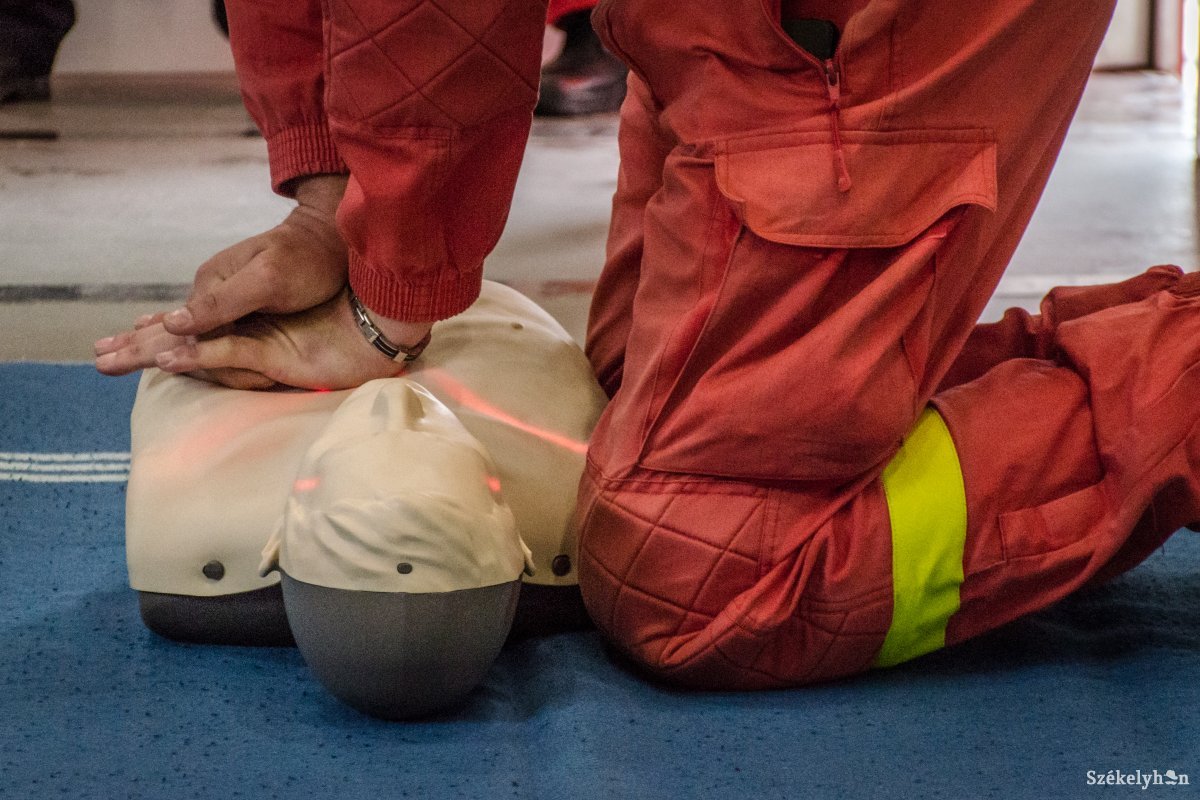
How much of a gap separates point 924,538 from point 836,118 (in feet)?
0.98

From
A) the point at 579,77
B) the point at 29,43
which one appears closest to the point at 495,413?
the point at 579,77

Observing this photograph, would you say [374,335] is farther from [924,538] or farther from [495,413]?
[924,538]

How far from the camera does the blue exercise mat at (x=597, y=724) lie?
0.86 metres

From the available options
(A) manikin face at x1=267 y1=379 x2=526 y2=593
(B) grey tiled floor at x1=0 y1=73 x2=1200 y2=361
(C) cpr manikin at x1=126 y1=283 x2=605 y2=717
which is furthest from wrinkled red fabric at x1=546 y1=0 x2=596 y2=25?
(A) manikin face at x1=267 y1=379 x2=526 y2=593

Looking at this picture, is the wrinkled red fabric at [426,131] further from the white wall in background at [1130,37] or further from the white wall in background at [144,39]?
the white wall in background at [1130,37]

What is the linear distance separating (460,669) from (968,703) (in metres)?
0.36

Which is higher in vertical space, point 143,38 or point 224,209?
point 224,209

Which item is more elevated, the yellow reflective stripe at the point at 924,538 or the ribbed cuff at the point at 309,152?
the ribbed cuff at the point at 309,152

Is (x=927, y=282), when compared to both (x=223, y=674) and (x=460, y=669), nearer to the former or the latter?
(x=460, y=669)

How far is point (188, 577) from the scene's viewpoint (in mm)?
1030

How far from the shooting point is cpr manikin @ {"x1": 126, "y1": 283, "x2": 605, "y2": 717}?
866mm

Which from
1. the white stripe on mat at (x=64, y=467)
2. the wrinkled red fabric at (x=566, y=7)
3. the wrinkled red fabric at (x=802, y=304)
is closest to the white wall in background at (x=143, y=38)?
the wrinkled red fabric at (x=566, y=7)

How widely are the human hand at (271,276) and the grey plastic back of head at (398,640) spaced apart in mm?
268

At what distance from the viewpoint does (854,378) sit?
3.04ft
